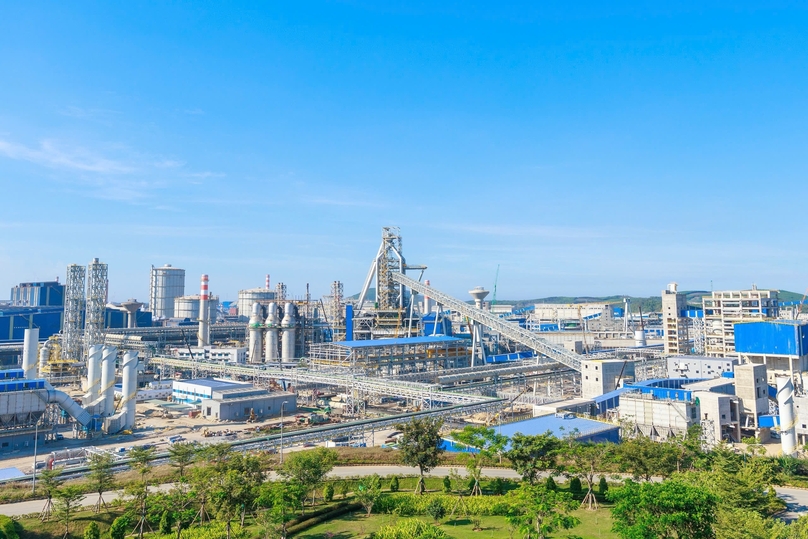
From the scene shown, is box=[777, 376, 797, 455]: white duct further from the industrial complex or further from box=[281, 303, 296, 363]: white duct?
box=[281, 303, 296, 363]: white duct

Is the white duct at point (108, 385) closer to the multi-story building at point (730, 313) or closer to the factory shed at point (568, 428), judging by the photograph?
the factory shed at point (568, 428)

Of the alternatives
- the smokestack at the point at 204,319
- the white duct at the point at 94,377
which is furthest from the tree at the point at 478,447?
the smokestack at the point at 204,319

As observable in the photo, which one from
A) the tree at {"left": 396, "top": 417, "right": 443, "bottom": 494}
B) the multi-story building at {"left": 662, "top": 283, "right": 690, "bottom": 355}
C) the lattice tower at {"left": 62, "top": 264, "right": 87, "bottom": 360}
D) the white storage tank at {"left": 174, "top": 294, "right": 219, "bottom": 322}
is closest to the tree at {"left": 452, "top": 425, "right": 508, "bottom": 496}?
the tree at {"left": 396, "top": 417, "right": 443, "bottom": 494}

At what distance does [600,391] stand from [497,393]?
936 cm

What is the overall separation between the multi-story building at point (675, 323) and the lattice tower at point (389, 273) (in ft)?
120

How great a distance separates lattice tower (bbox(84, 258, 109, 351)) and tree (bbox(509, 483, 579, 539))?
2668 inches

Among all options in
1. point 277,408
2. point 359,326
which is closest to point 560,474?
point 277,408

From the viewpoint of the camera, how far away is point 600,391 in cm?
5028

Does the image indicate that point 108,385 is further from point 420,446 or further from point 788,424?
point 788,424

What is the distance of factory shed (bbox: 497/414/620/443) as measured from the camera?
3198 centimetres

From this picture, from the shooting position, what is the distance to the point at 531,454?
81.9ft

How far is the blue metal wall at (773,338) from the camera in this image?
158 ft

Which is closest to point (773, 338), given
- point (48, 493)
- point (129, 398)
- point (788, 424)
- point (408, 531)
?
point (788, 424)

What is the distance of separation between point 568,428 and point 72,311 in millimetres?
67853
